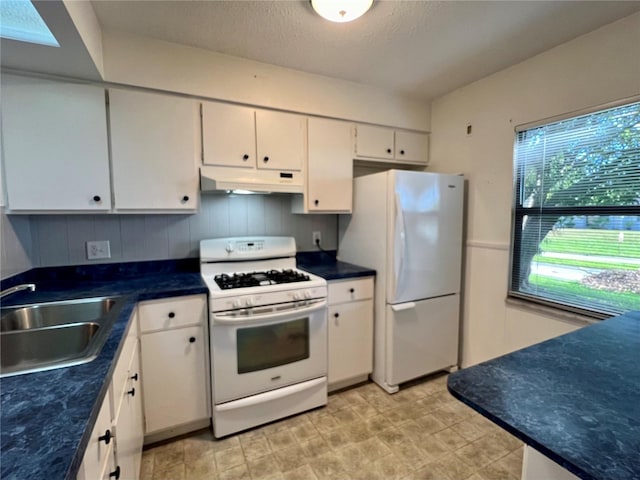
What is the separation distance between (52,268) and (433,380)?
2.88 meters

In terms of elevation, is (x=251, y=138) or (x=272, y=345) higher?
(x=251, y=138)

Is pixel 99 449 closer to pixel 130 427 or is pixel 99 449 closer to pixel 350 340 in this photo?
pixel 130 427

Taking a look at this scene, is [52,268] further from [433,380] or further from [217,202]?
[433,380]

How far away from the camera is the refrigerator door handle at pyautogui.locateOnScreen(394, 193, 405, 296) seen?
2.15 metres

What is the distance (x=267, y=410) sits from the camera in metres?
1.94

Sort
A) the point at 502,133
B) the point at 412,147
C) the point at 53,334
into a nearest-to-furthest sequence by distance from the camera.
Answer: the point at 53,334 < the point at 502,133 < the point at 412,147

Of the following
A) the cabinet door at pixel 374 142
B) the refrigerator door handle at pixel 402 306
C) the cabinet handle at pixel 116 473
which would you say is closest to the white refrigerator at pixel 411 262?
the refrigerator door handle at pixel 402 306

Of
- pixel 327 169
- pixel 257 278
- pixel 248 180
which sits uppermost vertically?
pixel 327 169

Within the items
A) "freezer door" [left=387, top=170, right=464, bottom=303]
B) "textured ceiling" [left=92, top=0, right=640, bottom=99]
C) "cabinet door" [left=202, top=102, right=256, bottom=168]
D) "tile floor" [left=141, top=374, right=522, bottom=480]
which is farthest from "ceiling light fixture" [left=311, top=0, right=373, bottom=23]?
"tile floor" [left=141, top=374, right=522, bottom=480]

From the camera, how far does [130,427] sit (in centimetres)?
130

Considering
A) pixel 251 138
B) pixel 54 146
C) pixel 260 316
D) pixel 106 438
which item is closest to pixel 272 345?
pixel 260 316

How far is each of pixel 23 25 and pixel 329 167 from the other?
1.78 metres

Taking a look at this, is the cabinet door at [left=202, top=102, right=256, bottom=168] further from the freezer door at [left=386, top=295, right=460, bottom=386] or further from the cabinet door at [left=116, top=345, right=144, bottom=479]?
the freezer door at [left=386, top=295, right=460, bottom=386]

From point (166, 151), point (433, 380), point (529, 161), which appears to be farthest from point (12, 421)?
point (529, 161)
